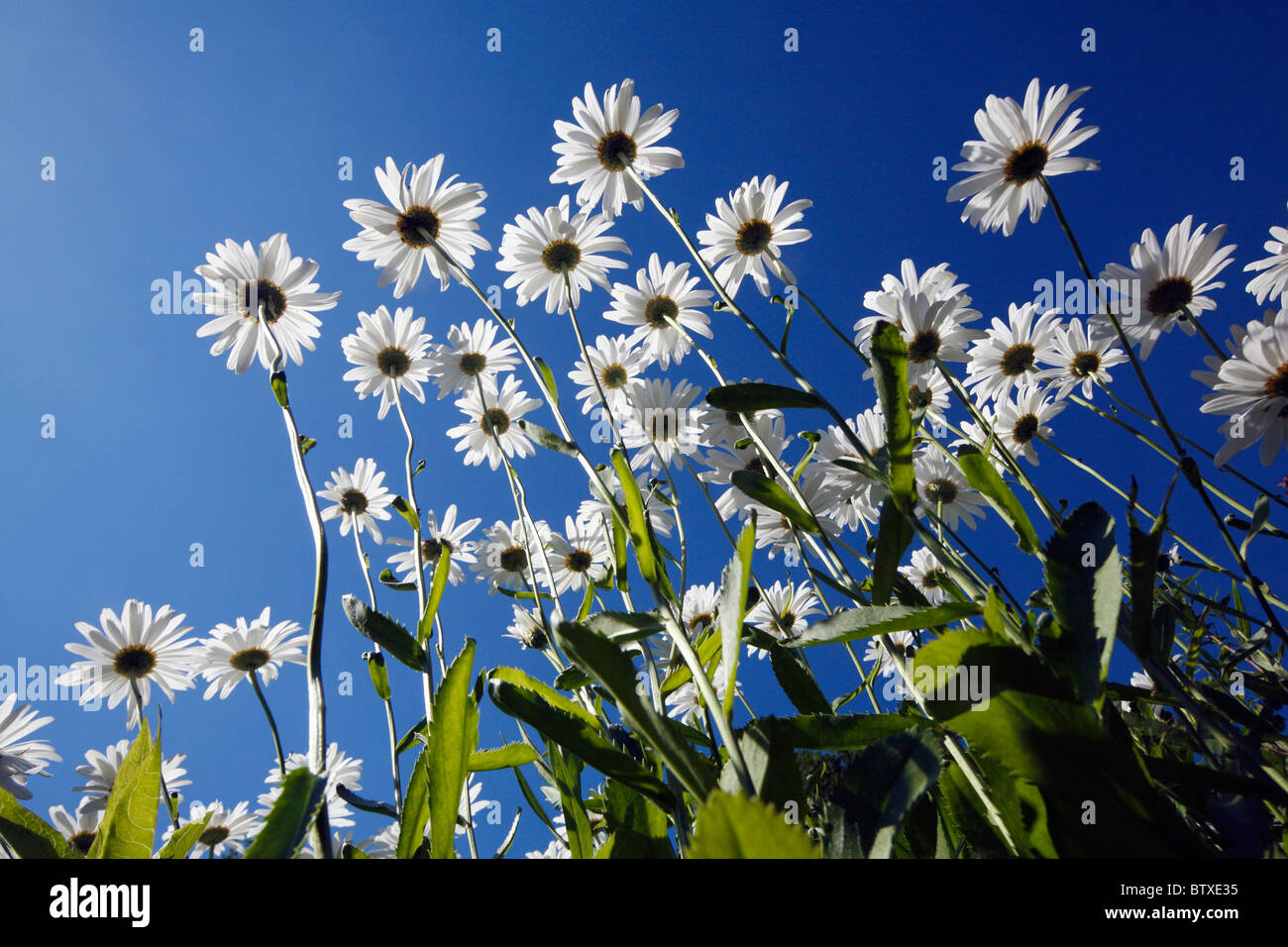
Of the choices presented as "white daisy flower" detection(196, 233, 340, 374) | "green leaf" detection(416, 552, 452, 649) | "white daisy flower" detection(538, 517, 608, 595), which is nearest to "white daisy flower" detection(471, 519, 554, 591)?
"white daisy flower" detection(538, 517, 608, 595)

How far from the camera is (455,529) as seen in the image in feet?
7.82

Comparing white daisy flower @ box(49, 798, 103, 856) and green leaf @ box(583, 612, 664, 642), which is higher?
green leaf @ box(583, 612, 664, 642)

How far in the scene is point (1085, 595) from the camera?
472mm

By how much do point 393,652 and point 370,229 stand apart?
3.70 feet

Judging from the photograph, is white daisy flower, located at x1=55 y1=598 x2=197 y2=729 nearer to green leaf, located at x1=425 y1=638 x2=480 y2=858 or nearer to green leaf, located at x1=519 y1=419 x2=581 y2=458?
green leaf, located at x1=519 y1=419 x2=581 y2=458

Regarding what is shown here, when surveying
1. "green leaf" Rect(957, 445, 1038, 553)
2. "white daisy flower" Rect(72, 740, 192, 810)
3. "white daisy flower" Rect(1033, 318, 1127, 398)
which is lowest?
"white daisy flower" Rect(72, 740, 192, 810)

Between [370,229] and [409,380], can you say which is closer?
[370,229]

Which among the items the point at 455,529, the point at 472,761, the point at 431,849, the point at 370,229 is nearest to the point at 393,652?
the point at 472,761

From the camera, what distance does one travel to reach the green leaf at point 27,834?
527mm

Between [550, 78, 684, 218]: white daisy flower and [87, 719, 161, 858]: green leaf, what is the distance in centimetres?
147

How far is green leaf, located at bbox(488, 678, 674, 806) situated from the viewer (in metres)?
0.49

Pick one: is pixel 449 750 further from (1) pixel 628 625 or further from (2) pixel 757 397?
(2) pixel 757 397

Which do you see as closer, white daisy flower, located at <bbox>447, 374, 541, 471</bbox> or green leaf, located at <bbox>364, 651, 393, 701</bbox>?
green leaf, located at <bbox>364, 651, 393, 701</bbox>
